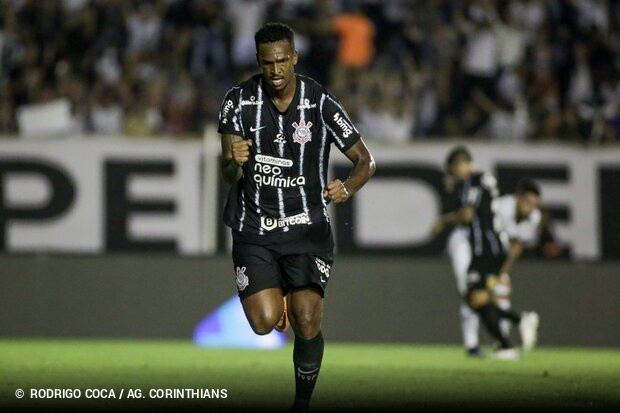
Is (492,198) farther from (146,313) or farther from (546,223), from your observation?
(146,313)

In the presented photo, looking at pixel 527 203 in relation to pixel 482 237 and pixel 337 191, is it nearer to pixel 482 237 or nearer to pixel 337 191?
pixel 482 237

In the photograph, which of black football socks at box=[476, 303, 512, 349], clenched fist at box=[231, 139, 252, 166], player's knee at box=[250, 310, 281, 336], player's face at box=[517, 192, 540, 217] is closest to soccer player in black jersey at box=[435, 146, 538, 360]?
black football socks at box=[476, 303, 512, 349]

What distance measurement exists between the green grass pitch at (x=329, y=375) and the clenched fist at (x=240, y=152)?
1.63 metres

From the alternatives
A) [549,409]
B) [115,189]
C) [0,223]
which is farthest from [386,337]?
[549,409]

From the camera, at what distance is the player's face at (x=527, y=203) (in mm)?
14688

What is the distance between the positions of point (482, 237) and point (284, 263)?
5868mm

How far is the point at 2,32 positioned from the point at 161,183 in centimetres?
281

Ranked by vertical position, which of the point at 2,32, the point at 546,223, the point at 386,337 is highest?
the point at 2,32

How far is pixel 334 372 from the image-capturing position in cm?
1215

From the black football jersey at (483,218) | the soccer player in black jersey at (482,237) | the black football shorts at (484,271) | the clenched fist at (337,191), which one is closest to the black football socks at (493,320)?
the soccer player in black jersey at (482,237)

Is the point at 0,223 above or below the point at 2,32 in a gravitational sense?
below

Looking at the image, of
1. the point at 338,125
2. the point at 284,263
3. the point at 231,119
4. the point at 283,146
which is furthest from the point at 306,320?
the point at 231,119

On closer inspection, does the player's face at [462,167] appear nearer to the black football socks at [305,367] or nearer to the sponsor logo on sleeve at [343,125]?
the sponsor logo on sleeve at [343,125]

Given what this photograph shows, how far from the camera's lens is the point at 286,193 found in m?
8.55
